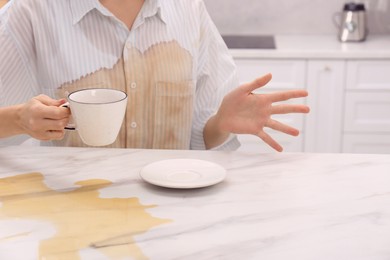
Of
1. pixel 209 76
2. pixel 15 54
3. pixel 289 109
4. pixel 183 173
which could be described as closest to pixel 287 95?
pixel 289 109

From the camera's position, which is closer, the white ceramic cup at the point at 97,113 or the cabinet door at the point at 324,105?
the white ceramic cup at the point at 97,113

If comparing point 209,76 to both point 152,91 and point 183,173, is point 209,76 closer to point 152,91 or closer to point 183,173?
point 152,91

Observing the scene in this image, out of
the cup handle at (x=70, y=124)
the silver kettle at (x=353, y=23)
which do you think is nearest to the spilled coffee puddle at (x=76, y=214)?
the cup handle at (x=70, y=124)

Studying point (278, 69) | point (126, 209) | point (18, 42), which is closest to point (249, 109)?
point (126, 209)

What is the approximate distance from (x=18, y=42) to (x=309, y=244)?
2.99ft

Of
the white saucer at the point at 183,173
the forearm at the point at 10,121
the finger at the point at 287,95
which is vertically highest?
the finger at the point at 287,95

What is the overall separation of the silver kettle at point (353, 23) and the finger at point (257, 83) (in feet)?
6.24

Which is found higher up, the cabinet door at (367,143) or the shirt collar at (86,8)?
the shirt collar at (86,8)

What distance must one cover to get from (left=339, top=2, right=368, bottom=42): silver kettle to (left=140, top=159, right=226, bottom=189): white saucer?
2078 millimetres

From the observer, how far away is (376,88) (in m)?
2.94

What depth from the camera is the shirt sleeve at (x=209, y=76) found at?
64.8 inches

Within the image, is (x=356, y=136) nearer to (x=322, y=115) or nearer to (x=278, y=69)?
(x=322, y=115)

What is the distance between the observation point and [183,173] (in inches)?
45.8

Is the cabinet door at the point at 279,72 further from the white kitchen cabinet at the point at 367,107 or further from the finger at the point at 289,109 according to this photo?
the finger at the point at 289,109
